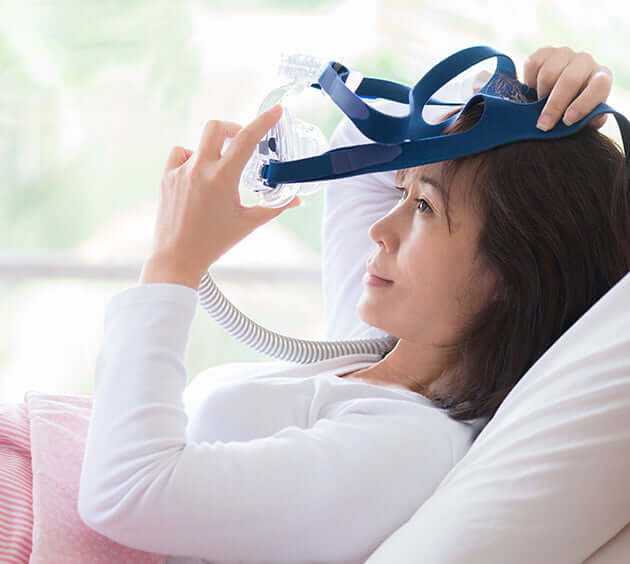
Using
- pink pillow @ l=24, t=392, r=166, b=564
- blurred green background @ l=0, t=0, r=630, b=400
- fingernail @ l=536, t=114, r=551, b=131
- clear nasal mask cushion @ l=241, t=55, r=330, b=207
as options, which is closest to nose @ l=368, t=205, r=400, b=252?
clear nasal mask cushion @ l=241, t=55, r=330, b=207

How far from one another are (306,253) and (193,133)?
0.71m

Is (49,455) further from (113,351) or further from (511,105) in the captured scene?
(511,105)

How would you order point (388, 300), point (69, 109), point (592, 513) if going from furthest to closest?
point (69, 109) → point (388, 300) → point (592, 513)

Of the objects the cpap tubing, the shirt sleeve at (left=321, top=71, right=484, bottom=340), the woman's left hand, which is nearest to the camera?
the woman's left hand

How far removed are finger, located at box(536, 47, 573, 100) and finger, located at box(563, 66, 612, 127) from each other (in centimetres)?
5

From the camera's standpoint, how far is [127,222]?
3.64m

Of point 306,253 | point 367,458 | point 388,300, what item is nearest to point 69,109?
point 306,253

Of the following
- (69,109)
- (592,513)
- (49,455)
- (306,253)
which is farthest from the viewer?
(306,253)

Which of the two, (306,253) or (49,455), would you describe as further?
(306,253)

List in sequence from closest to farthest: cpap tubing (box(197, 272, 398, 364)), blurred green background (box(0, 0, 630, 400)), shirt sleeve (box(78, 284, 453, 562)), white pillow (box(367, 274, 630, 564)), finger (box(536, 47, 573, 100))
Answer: white pillow (box(367, 274, 630, 564)) → shirt sleeve (box(78, 284, 453, 562)) → finger (box(536, 47, 573, 100)) → cpap tubing (box(197, 272, 398, 364)) → blurred green background (box(0, 0, 630, 400))

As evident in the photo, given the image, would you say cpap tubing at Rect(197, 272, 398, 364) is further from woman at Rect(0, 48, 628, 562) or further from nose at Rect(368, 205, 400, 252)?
nose at Rect(368, 205, 400, 252)

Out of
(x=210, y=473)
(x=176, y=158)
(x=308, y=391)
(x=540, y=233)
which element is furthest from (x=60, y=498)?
(x=540, y=233)

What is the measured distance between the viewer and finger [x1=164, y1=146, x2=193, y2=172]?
1.15 metres

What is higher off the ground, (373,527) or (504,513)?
(504,513)
